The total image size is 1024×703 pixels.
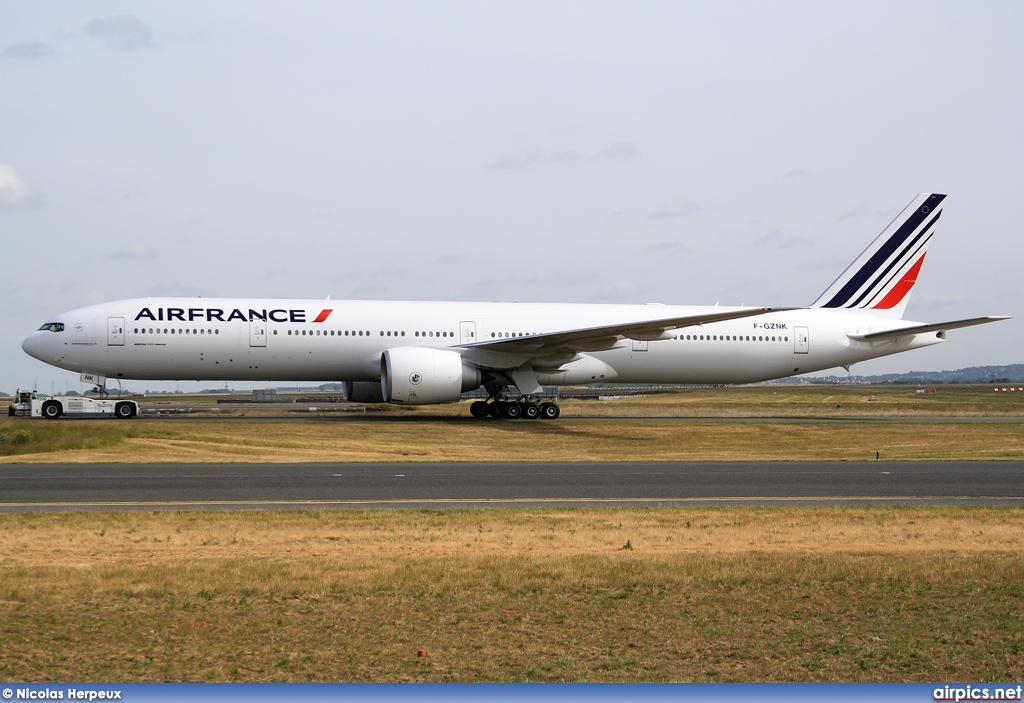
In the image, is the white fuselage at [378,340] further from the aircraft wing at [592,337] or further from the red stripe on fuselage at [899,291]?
the red stripe on fuselage at [899,291]

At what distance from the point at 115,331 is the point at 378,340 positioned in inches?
341

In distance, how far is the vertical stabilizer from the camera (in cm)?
4222

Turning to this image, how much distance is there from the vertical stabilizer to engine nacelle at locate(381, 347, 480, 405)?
1742 cm

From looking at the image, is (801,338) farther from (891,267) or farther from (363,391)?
(363,391)

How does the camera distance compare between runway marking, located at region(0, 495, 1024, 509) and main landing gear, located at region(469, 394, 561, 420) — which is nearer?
runway marking, located at region(0, 495, 1024, 509)

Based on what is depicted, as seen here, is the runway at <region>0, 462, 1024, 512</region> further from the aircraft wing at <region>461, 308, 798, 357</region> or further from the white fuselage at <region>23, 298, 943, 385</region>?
the white fuselage at <region>23, 298, 943, 385</region>

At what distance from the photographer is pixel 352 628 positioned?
27.3ft

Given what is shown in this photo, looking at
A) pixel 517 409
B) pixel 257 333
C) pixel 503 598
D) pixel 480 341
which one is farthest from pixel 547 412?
pixel 503 598

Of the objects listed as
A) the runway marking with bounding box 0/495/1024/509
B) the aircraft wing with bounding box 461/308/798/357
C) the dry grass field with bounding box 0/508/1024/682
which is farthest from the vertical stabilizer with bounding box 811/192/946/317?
the dry grass field with bounding box 0/508/1024/682

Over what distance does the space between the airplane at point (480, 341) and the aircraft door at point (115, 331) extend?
0.11 feet

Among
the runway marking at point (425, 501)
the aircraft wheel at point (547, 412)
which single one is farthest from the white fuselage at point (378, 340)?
the runway marking at point (425, 501)

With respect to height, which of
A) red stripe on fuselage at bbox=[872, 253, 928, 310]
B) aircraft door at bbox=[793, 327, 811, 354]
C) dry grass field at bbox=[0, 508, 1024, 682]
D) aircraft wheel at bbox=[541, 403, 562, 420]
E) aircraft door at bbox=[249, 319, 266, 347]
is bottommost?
dry grass field at bbox=[0, 508, 1024, 682]

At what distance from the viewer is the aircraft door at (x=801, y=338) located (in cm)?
4041

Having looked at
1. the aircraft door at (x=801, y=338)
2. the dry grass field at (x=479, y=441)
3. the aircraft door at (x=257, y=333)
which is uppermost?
the aircraft door at (x=257, y=333)
